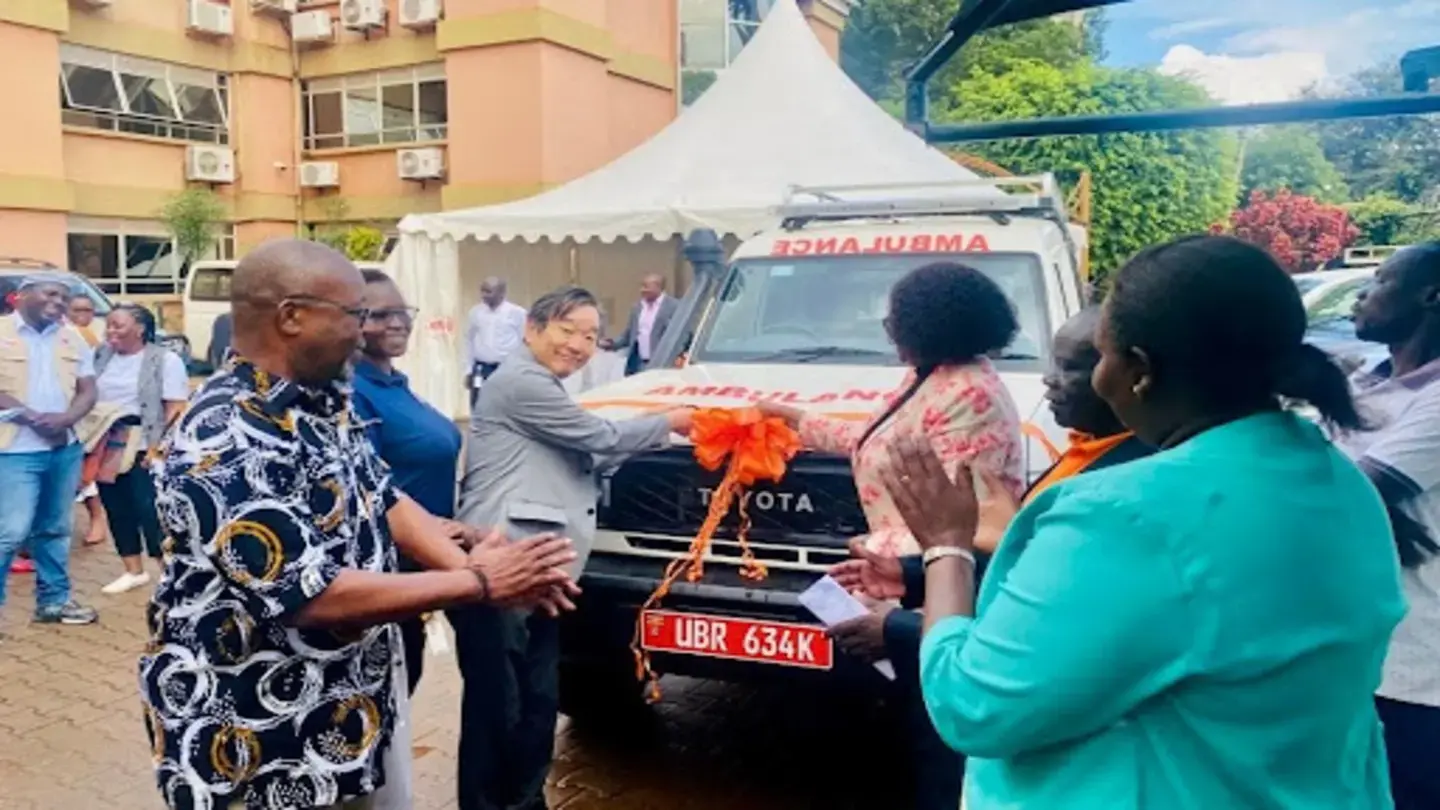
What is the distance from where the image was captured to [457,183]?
76.1 ft

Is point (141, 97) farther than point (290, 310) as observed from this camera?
Yes

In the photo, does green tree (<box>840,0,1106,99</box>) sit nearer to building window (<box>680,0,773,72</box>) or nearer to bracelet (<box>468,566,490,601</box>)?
building window (<box>680,0,773,72</box>)

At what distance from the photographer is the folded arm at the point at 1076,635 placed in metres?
1.30

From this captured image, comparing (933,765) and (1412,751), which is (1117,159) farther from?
(1412,751)

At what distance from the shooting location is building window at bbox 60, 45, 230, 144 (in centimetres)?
2188

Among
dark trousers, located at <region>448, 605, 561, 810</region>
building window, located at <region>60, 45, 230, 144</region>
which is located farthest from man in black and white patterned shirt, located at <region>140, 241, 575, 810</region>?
building window, located at <region>60, 45, 230, 144</region>

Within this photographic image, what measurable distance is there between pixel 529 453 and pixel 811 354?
182 cm

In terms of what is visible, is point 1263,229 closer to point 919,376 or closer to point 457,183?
point 457,183

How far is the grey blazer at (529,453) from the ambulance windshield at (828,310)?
1.62 meters

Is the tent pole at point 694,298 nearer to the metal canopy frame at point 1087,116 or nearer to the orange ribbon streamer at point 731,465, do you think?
the orange ribbon streamer at point 731,465

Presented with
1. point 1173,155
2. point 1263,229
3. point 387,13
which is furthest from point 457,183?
point 1263,229

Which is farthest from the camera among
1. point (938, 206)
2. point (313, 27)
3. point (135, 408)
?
point (313, 27)

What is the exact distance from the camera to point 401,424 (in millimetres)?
3570

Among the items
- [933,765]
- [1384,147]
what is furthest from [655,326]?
[1384,147]
